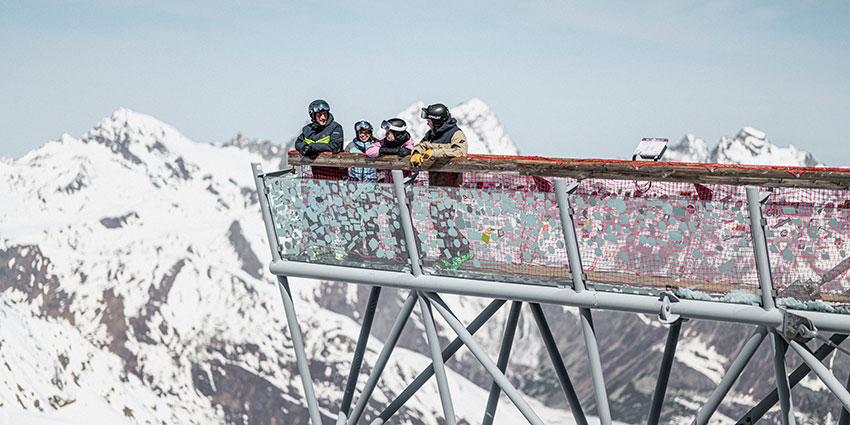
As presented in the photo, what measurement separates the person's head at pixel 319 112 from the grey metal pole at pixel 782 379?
283 inches

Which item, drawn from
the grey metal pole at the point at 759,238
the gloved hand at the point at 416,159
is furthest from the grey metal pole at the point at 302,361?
the grey metal pole at the point at 759,238

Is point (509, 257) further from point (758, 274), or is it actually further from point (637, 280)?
point (758, 274)

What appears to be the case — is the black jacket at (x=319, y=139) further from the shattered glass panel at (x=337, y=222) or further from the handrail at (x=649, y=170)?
the handrail at (x=649, y=170)

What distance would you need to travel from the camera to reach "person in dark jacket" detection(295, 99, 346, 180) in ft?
45.8

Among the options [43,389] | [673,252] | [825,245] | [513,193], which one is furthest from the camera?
[43,389]

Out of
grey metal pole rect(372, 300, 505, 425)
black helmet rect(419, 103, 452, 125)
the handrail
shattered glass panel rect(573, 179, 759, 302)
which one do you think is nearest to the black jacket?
the handrail

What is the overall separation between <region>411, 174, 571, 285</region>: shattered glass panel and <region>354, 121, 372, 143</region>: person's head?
228 cm

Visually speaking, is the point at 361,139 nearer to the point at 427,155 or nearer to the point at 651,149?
the point at 427,155

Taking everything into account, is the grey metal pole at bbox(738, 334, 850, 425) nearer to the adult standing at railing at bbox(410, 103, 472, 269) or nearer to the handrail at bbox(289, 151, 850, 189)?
the handrail at bbox(289, 151, 850, 189)

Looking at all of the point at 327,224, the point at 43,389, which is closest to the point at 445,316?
the point at 327,224

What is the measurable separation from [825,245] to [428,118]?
5.56 m

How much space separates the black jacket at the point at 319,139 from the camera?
13953 mm

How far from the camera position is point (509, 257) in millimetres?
12516

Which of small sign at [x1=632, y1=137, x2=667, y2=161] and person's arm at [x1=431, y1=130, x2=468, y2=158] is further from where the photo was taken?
person's arm at [x1=431, y1=130, x2=468, y2=158]
